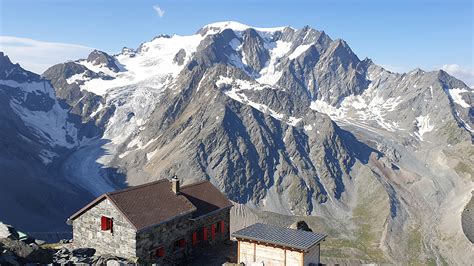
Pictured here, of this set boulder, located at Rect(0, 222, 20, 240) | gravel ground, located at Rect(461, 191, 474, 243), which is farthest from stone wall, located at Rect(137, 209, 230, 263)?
gravel ground, located at Rect(461, 191, 474, 243)

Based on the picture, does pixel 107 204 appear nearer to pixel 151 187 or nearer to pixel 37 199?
pixel 151 187

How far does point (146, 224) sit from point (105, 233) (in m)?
4.18

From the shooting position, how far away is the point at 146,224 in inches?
1462

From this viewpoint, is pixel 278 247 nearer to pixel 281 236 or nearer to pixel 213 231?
pixel 281 236

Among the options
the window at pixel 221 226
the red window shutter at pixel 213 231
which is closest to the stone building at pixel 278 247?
the red window shutter at pixel 213 231

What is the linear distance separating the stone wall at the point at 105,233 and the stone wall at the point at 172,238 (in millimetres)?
940

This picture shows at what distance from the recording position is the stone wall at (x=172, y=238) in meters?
37.7

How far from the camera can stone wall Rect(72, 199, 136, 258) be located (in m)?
37.0

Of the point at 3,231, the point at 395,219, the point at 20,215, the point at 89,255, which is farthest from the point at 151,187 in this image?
the point at 395,219

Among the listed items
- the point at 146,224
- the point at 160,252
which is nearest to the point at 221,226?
the point at 160,252

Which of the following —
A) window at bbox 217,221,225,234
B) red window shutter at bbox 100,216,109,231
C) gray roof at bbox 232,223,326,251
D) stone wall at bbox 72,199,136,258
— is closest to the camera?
gray roof at bbox 232,223,326,251

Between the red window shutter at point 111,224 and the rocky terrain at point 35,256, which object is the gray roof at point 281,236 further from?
the red window shutter at point 111,224

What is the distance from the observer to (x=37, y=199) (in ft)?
582

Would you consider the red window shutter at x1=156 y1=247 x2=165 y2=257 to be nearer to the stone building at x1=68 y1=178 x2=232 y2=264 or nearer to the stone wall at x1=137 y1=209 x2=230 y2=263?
the stone building at x1=68 y1=178 x2=232 y2=264
